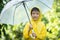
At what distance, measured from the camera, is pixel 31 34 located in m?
4.36

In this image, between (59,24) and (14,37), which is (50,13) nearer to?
(59,24)

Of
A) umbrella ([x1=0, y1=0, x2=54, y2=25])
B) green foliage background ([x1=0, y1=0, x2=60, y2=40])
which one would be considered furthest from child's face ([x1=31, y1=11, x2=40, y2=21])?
green foliage background ([x1=0, y1=0, x2=60, y2=40])

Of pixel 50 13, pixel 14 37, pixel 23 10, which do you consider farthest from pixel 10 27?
pixel 23 10

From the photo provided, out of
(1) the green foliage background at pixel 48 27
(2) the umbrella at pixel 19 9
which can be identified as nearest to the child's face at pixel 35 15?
(2) the umbrella at pixel 19 9

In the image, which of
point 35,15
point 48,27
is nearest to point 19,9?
point 35,15

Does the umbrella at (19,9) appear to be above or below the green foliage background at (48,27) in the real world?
above

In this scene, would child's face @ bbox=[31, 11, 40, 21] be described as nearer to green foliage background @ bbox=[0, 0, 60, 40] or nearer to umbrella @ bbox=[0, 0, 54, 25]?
umbrella @ bbox=[0, 0, 54, 25]

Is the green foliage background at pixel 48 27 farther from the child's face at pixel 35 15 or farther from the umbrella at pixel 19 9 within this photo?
the child's face at pixel 35 15

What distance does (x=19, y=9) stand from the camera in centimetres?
457

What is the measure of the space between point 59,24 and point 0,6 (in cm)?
120

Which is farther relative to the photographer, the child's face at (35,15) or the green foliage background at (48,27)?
the green foliage background at (48,27)

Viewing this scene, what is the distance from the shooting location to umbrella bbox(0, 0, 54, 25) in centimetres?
438

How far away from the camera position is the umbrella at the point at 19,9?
14.4 feet

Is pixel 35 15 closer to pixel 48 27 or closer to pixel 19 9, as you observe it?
pixel 19 9
